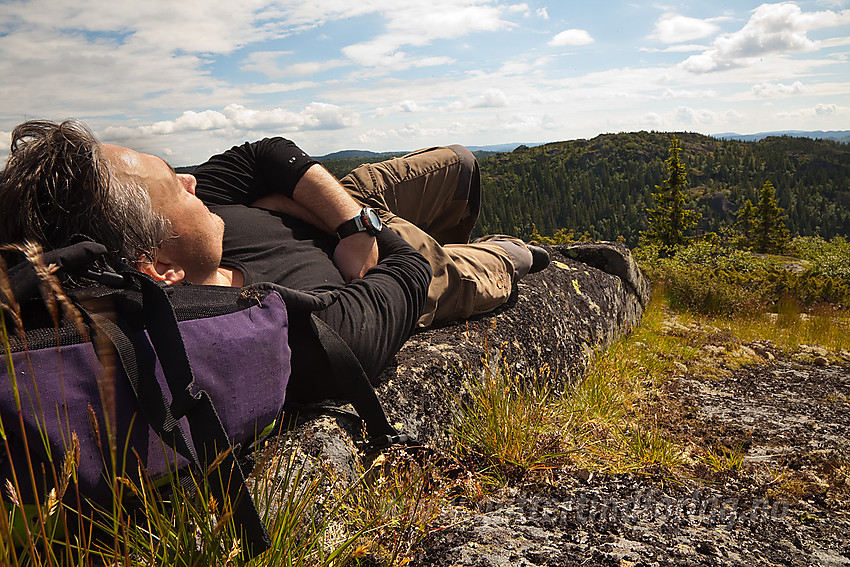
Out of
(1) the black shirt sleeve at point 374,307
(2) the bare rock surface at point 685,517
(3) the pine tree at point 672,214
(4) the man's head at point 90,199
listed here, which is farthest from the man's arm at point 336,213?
(3) the pine tree at point 672,214

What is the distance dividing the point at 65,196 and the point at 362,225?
53.9 inches

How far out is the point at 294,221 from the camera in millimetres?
2945

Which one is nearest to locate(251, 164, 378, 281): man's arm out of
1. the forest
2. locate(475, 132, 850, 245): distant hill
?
locate(475, 132, 850, 245): distant hill

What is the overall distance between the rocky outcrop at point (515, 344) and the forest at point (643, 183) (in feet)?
346

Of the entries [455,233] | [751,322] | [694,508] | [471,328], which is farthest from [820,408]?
[751,322]

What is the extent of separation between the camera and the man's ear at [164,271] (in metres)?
1.99

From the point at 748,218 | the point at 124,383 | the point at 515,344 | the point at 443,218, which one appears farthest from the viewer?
the point at 748,218

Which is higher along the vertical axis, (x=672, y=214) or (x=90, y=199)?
(x=90, y=199)

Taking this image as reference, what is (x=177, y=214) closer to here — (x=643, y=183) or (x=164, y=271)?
(x=164, y=271)

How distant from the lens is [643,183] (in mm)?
151125

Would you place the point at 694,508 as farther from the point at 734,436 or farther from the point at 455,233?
the point at 455,233

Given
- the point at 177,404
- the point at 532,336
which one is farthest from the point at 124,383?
the point at 532,336

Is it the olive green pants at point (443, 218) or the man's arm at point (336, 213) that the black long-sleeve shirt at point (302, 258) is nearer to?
the man's arm at point (336, 213)

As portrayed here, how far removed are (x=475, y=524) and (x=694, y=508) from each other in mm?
936
